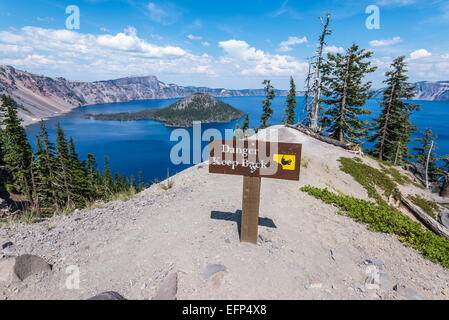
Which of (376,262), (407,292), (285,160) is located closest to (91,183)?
(285,160)

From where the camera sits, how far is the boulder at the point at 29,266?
17.2 ft

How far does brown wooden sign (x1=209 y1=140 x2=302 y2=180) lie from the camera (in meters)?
6.38

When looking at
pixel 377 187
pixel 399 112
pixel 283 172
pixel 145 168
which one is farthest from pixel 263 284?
pixel 145 168

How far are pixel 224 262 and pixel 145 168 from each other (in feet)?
304

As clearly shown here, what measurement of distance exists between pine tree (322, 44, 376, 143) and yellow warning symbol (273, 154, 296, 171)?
2304 cm

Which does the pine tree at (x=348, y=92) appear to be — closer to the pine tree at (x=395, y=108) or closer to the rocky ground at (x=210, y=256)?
the pine tree at (x=395, y=108)

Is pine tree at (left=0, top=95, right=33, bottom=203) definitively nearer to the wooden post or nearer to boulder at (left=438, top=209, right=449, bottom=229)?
the wooden post

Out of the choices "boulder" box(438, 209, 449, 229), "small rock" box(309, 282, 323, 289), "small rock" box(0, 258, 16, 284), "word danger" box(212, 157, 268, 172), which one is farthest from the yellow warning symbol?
"boulder" box(438, 209, 449, 229)

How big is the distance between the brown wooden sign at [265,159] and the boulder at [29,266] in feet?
18.1

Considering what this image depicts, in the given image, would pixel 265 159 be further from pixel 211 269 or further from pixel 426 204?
pixel 426 204

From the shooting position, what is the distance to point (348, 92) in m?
27.2

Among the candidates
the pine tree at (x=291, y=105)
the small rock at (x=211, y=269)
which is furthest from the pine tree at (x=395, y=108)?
the small rock at (x=211, y=269)

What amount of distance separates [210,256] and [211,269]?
0.56 meters

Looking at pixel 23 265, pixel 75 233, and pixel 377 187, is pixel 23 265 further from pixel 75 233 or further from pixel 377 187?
pixel 377 187
